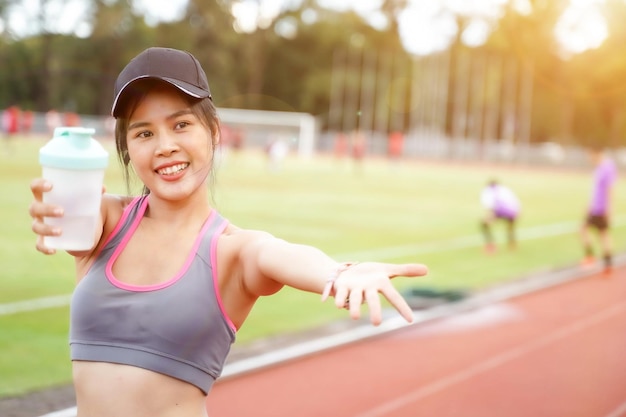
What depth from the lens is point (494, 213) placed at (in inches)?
566

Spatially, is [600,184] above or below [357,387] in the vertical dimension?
above

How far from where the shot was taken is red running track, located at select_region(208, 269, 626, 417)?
5.79m

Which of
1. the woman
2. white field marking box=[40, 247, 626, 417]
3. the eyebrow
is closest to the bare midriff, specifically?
the woman

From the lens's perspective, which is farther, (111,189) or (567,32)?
(567,32)

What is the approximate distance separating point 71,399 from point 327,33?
62124 mm

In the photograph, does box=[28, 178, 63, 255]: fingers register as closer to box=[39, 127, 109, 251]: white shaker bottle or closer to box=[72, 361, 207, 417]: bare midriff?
box=[39, 127, 109, 251]: white shaker bottle

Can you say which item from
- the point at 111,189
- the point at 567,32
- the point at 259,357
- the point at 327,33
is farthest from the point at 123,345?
the point at 567,32

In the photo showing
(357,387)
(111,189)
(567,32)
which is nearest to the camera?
(357,387)

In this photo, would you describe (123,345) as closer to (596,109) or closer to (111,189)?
(111,189)

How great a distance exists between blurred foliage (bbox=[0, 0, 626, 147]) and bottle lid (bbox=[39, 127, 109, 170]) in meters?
48.0

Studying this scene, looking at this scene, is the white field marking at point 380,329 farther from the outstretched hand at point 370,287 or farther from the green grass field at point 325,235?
the outstretched hand at point 370,287

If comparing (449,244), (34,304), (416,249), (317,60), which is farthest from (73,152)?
(317,60)

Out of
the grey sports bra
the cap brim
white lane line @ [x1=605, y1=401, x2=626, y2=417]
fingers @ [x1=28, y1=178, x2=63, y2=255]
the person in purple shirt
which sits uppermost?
the cap brim

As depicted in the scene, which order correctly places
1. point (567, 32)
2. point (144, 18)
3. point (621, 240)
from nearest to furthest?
point (621, 240), point (144, 18), point (567, 32)
